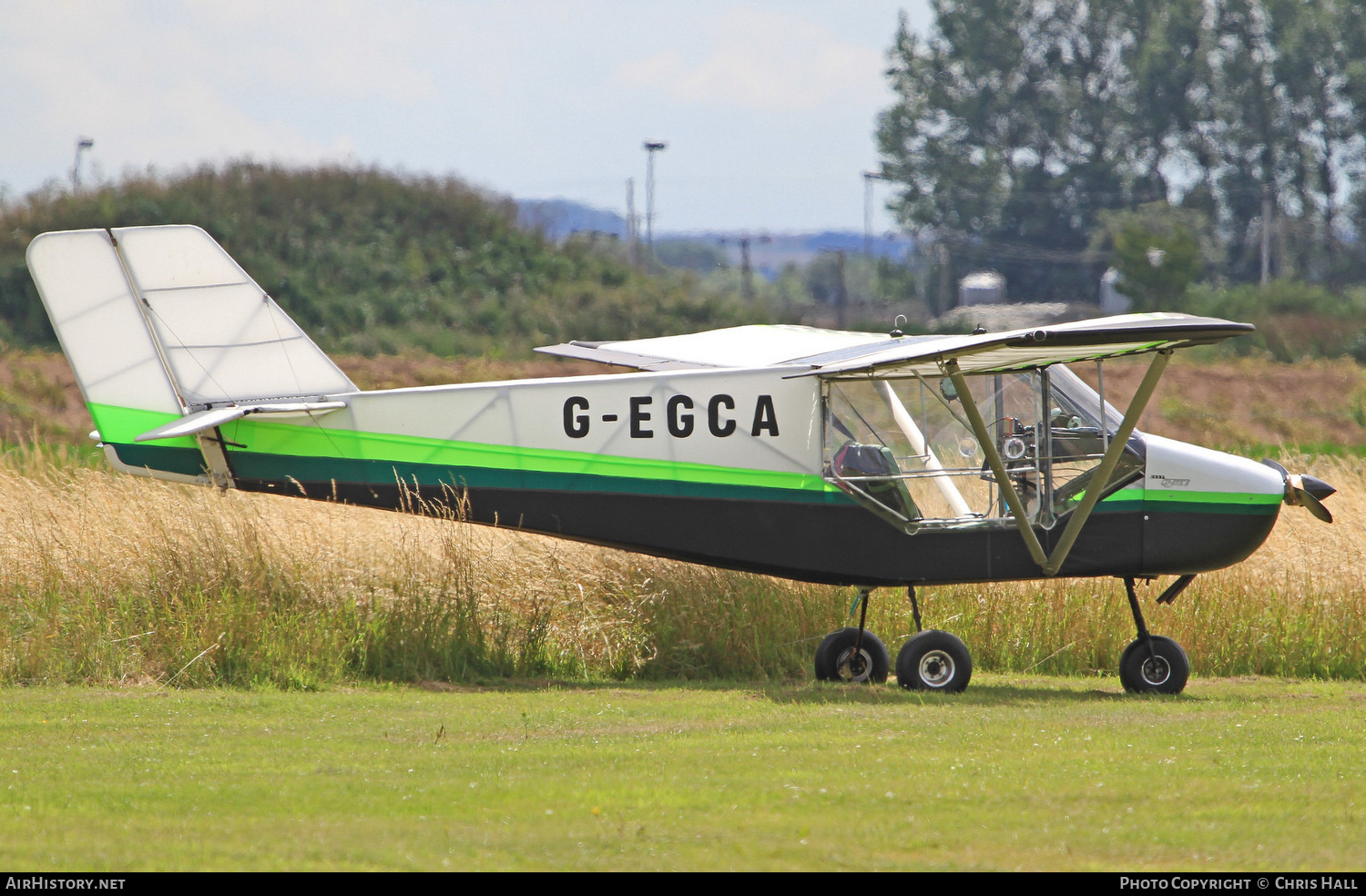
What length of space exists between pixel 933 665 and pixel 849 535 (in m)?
1.08

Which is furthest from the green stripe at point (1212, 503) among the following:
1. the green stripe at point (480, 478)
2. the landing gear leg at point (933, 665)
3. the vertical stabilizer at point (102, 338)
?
the vertical stabilizer at point (102, 338)

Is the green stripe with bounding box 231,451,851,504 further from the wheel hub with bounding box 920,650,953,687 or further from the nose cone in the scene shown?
the nose cone

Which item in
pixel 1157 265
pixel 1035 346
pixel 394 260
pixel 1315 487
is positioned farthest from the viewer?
pixel 1157 265

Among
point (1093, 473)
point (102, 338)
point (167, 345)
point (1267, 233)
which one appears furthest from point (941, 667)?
point (1267, 233)

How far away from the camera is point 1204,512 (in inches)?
400

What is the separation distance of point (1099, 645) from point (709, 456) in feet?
13.3

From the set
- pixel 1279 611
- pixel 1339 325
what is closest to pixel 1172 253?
pixel 1339 325

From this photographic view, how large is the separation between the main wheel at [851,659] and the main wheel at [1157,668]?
1.75m

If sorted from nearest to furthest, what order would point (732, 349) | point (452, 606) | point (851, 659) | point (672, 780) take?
point (672, 780) → point (851, 659) → point (452, 606) → point (732, 349)

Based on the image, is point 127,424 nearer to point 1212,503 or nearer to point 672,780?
point 672,780

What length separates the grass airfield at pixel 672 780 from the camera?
211 inches

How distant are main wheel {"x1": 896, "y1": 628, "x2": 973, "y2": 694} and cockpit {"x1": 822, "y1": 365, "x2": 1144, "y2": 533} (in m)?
0.80

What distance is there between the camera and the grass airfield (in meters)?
5.35

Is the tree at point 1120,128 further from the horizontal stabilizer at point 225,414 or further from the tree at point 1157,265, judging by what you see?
the horizontal stabilizer at point 225,414
